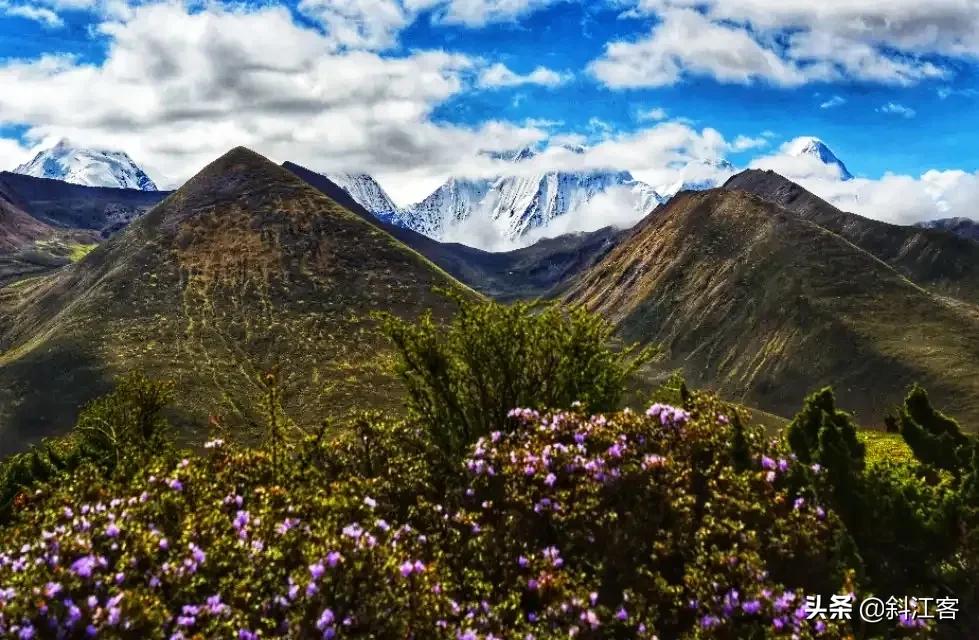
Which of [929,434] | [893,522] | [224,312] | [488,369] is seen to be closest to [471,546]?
[488,369]

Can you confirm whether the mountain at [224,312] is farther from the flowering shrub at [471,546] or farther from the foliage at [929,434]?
the flowering shrub at [471,546]

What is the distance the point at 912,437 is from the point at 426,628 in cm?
2798

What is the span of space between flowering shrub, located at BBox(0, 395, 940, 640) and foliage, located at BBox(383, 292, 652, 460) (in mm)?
4647

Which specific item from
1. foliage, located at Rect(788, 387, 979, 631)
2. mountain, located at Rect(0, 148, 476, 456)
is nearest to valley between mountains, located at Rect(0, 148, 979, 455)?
mountain, located at Rect(0, 148, 476, 456)

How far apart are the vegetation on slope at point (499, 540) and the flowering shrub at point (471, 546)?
3cm

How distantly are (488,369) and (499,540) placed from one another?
27.1 ft

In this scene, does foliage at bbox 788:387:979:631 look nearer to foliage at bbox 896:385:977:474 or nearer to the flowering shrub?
the flowering shrub

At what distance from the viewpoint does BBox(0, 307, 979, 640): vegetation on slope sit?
8.59 metres

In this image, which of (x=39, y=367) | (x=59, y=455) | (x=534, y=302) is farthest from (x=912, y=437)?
(x=39, y=367)

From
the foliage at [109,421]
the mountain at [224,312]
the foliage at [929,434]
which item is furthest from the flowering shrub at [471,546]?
the mountain at [224,312]

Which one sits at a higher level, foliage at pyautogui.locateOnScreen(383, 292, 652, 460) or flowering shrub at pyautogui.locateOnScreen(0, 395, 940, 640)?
foliage at pyautogui.locateOnScreen(383, 292, 652, 460)

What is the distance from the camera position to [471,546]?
11.0 metres

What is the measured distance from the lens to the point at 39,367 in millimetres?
119688

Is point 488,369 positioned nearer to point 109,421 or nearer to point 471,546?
point 471,546
